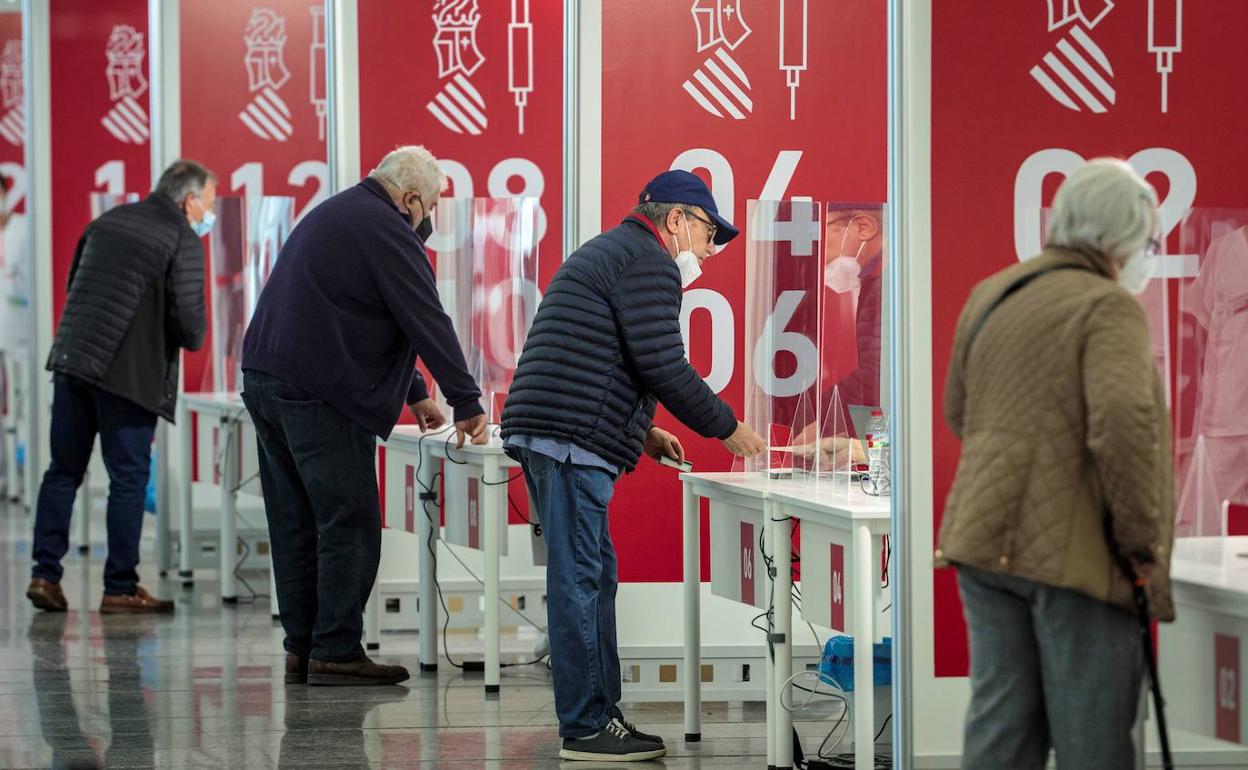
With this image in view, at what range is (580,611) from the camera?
15.9 feet

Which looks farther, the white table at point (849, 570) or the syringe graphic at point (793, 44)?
the syringe graphic at point (793, 44)

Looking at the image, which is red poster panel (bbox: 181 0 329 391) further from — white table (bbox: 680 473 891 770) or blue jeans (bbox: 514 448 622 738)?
blue jeans (bbox: 514 448 622 738)

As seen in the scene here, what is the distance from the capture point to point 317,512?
593 cm

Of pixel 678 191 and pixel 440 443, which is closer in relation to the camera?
pixel 678 191

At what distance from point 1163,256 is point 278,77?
5.88 metres

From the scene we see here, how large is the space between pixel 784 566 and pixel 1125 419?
1.85m

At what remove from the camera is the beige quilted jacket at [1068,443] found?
9.55 ft

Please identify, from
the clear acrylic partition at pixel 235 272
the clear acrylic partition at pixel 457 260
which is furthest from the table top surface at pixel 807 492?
the clear acrylic partition at pixel 235 272

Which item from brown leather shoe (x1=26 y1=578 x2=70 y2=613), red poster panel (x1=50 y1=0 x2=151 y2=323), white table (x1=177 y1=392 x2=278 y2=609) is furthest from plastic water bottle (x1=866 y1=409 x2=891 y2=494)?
red poster panel (x1=50 y1=0 x2=151 y2=323)

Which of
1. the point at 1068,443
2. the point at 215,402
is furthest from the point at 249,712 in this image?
the point at 1068,443

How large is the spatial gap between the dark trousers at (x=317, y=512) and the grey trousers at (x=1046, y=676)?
3039 millimetres

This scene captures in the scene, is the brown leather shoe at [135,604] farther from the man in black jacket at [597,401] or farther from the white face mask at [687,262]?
the white face mask at [687,262]

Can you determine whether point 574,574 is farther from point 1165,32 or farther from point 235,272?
point 235,272

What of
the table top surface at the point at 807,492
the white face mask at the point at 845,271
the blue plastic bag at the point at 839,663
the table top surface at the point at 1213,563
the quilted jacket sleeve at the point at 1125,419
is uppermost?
the white face mask at the point at 845,271
